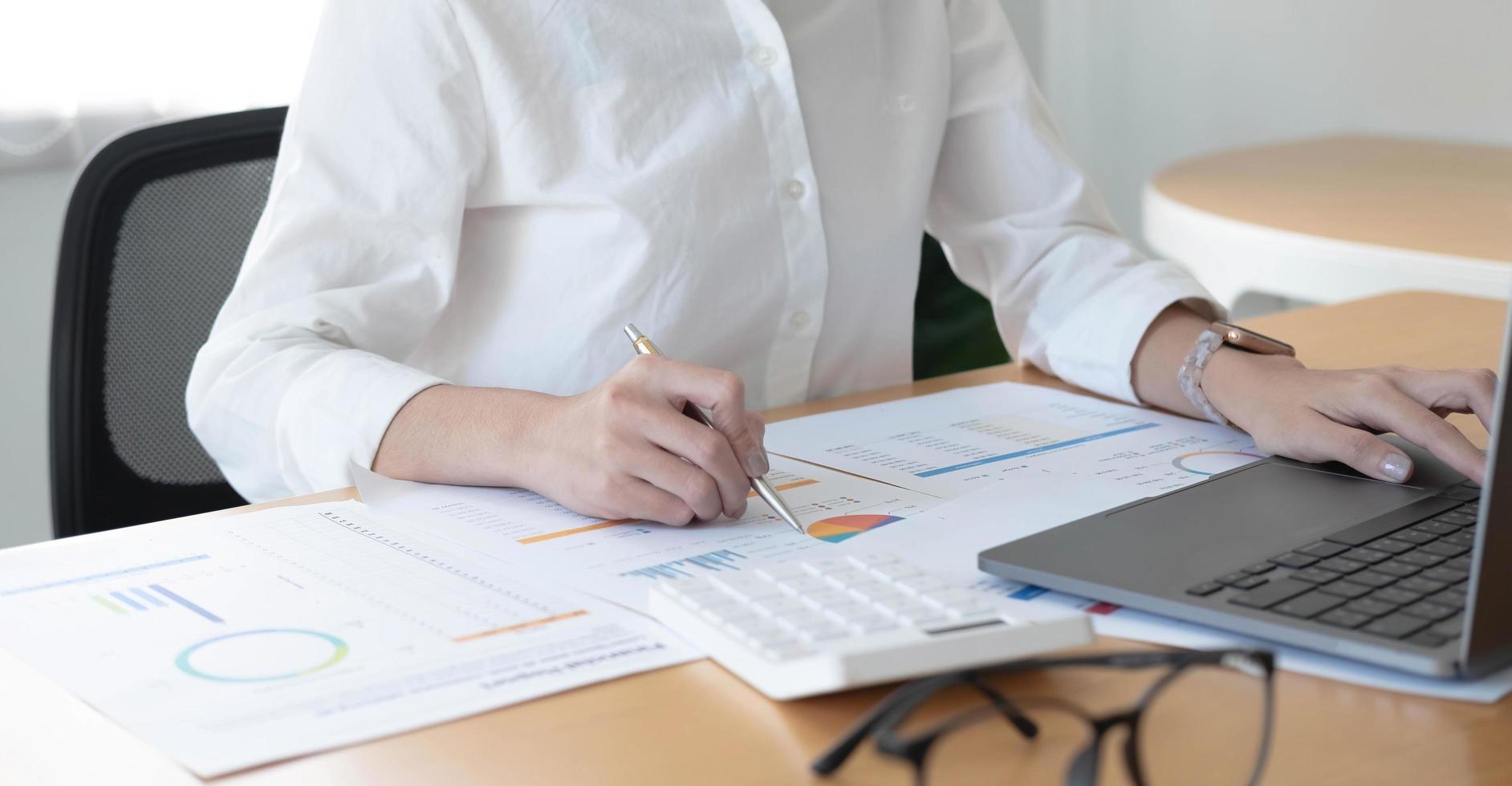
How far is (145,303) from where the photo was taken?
1.04m

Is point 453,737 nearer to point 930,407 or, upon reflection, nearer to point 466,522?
point 466,522

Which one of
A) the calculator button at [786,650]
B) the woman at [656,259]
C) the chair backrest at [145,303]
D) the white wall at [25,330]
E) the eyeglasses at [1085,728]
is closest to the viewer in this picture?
the eyeglasses at [1085,728]

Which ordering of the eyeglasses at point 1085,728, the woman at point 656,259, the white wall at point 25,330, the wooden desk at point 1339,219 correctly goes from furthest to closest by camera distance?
the white wall at point 25,330 → the wooden desk at point 1339,219 → the woman at point 656,259 → the eyeglasses at point 1085,728

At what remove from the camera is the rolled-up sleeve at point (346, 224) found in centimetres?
85

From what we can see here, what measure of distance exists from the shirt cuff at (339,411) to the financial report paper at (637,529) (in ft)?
0.07

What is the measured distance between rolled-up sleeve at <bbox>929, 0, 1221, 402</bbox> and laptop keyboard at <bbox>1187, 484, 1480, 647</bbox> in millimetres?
438

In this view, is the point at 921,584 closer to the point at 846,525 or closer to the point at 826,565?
the point at 826,565

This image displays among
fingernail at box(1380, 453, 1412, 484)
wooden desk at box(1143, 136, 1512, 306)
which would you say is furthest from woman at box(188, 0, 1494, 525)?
wooden desk at box(1143, 136, 1512, 306)

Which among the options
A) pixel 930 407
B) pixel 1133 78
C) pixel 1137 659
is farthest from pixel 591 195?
pixel 1133 78

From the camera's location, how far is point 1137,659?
388mm

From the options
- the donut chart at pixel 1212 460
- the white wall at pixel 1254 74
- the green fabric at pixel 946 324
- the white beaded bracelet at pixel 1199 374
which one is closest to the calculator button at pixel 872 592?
the donut chart at pixel 1212 460

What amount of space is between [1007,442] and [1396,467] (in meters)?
0.22

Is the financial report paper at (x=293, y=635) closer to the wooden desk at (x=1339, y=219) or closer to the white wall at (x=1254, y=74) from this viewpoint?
the wooden desk at (x=1339, y=219)

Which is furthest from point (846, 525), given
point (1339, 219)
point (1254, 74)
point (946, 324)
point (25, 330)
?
point (1254, 74)
